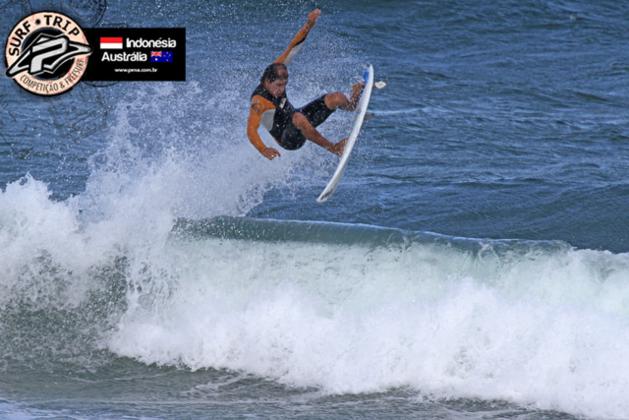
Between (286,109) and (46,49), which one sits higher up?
(46,49)

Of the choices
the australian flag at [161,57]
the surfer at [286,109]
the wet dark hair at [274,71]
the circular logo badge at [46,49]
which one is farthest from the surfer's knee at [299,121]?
the australian flag at [161,57]

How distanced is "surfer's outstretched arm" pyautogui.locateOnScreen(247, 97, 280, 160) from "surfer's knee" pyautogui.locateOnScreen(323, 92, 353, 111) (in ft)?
2.23

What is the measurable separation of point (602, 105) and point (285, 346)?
29.7 feet

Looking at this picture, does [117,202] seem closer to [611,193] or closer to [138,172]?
[138,172]

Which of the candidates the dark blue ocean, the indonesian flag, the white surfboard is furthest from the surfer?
the indonesian flag

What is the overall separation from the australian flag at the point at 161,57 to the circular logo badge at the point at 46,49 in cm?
164

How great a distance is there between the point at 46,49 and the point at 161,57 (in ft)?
11.7

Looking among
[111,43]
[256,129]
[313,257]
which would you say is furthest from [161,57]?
[256,129]

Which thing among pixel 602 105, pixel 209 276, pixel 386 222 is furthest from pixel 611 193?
pixel 209 276

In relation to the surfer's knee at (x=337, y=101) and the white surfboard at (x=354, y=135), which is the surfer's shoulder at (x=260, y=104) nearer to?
the surfer's knee at (x=337, y=101)

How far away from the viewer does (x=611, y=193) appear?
13.0 meters

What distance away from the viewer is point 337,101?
10.0 meters

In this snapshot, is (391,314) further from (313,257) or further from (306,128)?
(306,128)

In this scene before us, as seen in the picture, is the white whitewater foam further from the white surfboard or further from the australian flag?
the australian flag
